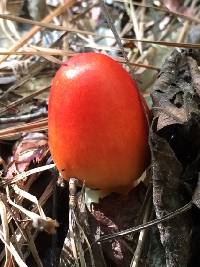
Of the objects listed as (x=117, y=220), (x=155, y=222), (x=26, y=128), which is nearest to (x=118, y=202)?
(x=117, y=220)

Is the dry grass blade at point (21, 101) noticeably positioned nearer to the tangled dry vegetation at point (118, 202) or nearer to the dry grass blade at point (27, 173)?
the tangled dry vegetation at point (118, 202)

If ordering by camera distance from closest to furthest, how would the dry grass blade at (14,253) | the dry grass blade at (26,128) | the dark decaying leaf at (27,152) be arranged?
1. the dry grass blade at (14,253)
2. the dark decaying leaf at (27,152)
3. the dry grass blade at (26,128)

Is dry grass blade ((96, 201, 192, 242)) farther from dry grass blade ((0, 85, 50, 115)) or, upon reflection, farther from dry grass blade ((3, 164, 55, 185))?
dry grass blade ((0, 85, 50, 115))

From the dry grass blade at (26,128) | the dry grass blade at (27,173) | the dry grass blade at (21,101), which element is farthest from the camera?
the dry grass blade at (21,101)

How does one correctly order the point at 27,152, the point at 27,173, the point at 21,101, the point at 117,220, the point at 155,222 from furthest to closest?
1. the point at 21,101
2. the point at 27,152
3. the point at 27,173
4. the point at 117,220
5. the point at 155,222

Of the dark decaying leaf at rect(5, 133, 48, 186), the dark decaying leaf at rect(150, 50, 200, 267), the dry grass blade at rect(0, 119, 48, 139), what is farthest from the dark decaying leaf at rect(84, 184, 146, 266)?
the dry grass blade at rect(0, 119, 48, 139)

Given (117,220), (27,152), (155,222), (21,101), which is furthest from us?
(21,101)

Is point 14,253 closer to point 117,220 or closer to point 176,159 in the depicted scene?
point 117,220

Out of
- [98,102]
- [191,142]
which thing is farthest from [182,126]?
[98,102]

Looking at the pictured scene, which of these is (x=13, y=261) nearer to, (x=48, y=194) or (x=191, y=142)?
(x=48, y=194)

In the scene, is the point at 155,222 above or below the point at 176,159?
below

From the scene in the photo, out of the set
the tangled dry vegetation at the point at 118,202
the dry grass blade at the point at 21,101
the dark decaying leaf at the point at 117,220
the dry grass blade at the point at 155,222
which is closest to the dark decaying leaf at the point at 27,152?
the tangled dry vegetation at the point at 118,202
